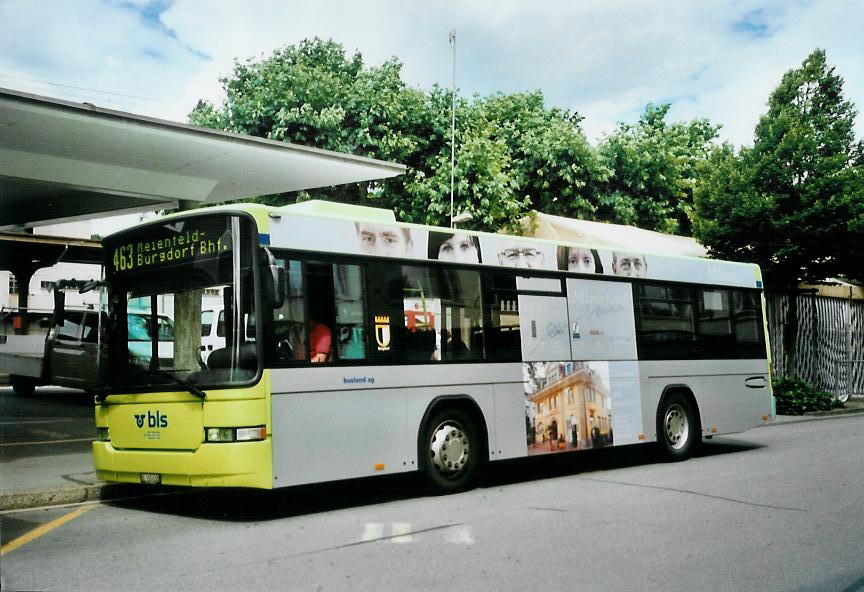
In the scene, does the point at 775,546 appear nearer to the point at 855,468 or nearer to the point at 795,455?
the point at 855,468

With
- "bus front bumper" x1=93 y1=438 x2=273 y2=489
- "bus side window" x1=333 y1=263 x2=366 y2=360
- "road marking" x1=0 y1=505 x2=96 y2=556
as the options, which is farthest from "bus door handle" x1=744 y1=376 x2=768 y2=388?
"road marking" x1=0 y1=505 x2=96 y2=556

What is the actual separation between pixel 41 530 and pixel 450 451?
408 centimetres

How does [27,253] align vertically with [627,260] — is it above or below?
above

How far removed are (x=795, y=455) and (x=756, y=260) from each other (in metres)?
9.45

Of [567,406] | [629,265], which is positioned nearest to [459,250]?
[567,406]

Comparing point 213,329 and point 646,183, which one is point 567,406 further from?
point 646,183

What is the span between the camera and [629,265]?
1214 centimetres

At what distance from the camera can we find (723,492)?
30.8 ft

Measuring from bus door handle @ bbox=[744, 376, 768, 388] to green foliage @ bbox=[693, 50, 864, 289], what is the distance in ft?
23.1

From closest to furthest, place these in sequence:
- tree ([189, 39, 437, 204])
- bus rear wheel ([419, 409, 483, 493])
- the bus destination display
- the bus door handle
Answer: the bus destination display, bus rear wheel ([419, 409, 483, 493]), the bus door handle, tree ([189, 39, 437, 204])

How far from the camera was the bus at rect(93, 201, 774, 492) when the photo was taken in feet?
25.6

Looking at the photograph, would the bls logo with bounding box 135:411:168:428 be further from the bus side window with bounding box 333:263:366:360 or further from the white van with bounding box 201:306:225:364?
the bus side window with bounding box 333:263:366:360

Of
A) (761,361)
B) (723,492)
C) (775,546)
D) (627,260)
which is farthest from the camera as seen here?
(761,361)

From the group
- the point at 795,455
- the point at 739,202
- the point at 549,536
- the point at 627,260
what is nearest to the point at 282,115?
the point at 739,202
